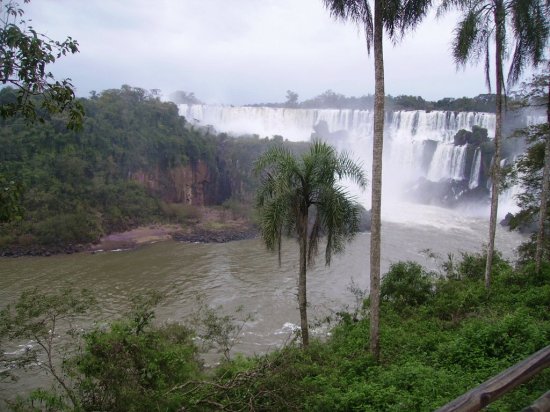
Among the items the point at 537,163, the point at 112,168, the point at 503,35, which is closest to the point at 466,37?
the point at 503,35

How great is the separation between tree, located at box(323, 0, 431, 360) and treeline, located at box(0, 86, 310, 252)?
27188 millimetres

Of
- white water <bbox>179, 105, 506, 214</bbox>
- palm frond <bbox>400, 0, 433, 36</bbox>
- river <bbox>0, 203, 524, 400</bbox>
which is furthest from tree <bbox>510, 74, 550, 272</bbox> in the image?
white water <bbox>179, 105, 506, 214</bbox>

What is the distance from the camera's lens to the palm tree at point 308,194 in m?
9.18

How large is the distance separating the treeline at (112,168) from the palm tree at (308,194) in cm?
2490

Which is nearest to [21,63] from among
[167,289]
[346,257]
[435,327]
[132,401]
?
[132,401]

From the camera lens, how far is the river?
18.5 meters

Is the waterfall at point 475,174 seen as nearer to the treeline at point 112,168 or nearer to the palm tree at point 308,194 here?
the treeline at point 112,168

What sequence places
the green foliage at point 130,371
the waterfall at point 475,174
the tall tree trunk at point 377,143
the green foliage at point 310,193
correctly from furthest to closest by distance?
the waterfall at point 475,174 < the green foliage at point 310,193 < the tall tree trunk at point 377,143 < the green foliage at point 130,371

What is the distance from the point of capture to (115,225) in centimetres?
3669

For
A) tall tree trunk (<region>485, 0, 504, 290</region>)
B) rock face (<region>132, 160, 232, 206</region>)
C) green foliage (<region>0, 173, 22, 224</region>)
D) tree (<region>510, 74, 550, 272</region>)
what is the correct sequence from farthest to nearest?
1. rock face (<region>132, 160, 232, 206</region>)
2. tree (<region>510, 74, 550, 272</region>)
3. tall tree trunk (<region>485, 0, 504, 290</region>)
4. green foliage (<region>0, 173, 22, 224</region>)

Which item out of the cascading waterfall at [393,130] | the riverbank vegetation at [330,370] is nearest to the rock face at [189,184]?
the cascading waterfall at [393,130]

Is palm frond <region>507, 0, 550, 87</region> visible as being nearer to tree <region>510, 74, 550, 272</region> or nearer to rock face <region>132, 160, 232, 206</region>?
tree <region>510, 74, 550, 272</region>

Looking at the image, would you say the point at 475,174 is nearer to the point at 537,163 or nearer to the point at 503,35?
the point at 537,163

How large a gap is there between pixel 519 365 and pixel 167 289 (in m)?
20.8
